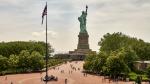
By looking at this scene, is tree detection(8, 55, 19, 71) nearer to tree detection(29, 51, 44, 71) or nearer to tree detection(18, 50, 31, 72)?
tree detection(18, 50, 31, 72)

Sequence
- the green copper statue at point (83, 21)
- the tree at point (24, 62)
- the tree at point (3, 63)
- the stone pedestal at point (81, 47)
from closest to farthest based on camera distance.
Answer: the tree at point (3, 63) → the tree at point (24, 62) → the green copper statue at point (83, 21) → the stone pedestal at point (81, 47)

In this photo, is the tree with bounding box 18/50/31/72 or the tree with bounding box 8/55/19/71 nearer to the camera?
the tree with bounding box 18/50/31/72

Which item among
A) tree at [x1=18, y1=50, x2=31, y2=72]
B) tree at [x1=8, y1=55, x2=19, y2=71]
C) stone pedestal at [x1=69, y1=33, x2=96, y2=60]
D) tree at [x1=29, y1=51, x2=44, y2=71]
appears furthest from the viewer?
stone pedestal at [x1=69, y1=33, x2=96, y2=60]

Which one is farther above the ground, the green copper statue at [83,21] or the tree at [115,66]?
the green copper statue at [83,21]

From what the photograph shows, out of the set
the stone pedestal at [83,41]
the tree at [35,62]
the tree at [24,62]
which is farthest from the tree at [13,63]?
the stone pedestal at [83,41]

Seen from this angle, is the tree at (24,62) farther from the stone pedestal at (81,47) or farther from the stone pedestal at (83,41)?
the stone pedestal at (83,41)

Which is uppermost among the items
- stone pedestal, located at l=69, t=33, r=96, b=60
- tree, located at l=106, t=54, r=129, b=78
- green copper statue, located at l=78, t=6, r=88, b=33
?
green copper statue, located at l=78, t=6, r=88, b=33

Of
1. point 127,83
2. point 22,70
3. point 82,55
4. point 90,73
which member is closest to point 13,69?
point 22,70

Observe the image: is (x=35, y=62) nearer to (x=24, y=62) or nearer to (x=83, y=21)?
(x=24, y=62)

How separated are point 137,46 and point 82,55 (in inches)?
1904

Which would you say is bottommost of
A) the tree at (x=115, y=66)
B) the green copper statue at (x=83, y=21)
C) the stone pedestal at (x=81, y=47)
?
the tree at (x=115, y=66)

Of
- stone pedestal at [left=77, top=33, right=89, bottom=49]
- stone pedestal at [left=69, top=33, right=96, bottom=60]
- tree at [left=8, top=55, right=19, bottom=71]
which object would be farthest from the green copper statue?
tree at [left=8, top=55, right=19, bottom=71]

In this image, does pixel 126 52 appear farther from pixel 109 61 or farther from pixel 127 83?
pixel 127 83

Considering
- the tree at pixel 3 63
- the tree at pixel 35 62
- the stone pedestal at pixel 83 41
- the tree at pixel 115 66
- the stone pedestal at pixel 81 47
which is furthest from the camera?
the stone pedestal at pixel 83 41
